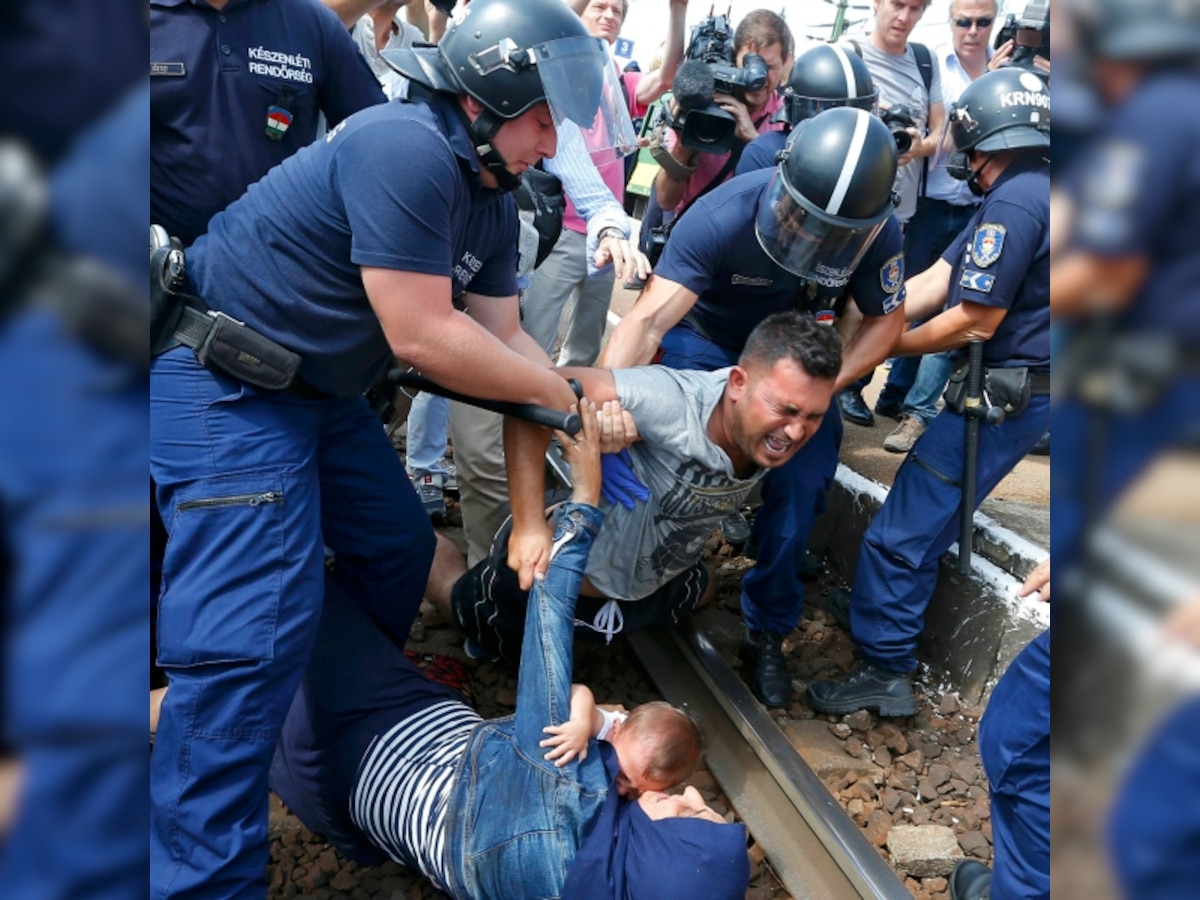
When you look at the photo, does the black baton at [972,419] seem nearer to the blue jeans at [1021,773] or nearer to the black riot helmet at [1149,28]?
the blue jeans at [1021,773]

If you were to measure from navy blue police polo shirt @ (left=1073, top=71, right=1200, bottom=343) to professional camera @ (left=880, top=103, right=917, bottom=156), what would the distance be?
4.60m

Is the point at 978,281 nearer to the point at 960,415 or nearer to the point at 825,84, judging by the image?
the point at 960,415

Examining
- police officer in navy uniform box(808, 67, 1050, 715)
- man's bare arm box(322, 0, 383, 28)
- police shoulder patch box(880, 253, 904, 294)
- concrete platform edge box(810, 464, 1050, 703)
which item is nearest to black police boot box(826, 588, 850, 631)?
concrete platform edge box(810, 464, 1050, 703)

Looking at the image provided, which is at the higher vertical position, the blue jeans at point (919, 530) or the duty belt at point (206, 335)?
the duty belt at point (206, 335)

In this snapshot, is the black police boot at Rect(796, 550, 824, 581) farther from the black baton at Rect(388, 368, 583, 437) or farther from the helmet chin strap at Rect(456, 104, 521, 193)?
the helmet chin strap at Rect(456, 104, 521, 193)

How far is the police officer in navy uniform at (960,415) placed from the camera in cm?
400

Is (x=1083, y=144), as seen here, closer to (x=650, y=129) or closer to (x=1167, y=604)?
(x=1167, y=604)

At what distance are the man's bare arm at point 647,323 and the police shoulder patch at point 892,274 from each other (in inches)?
30.9

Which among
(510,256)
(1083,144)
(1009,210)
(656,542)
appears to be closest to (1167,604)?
(1083,144)

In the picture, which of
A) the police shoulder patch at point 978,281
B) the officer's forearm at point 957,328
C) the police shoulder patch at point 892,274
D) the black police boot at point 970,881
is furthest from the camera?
the police shoulder patch at point 892,274

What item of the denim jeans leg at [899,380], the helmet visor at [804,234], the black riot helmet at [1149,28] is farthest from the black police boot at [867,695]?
the black riot helmet at [1149,28]

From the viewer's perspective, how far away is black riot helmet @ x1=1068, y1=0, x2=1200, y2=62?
15.4 inches

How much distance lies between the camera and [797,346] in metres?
3.49

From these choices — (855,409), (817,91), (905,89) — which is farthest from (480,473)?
(905,89)
